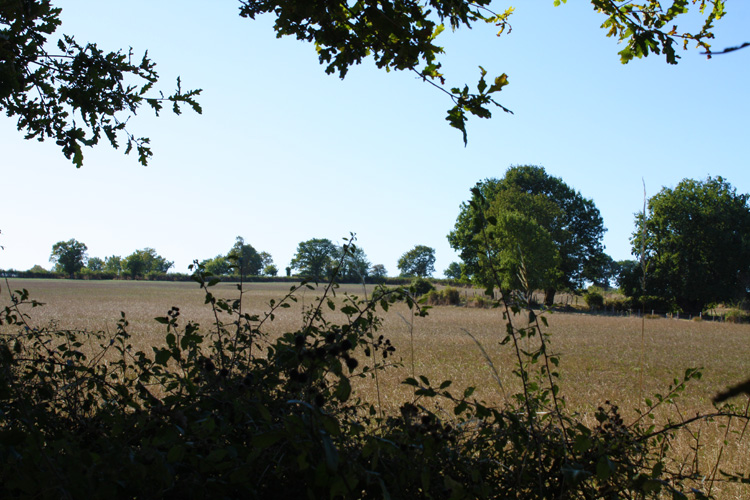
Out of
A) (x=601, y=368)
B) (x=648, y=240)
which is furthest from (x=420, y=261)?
(x=601, y=368)

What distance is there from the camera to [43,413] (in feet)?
7.28

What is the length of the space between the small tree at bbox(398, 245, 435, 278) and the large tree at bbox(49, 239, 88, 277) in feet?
202

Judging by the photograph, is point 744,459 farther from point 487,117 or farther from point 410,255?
point 410,255

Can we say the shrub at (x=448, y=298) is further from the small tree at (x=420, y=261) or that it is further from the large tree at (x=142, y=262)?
the large tree at (x=142, y=262)

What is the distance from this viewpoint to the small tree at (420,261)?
10581cm

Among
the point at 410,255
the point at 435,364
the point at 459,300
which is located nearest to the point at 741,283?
the point at 459,300

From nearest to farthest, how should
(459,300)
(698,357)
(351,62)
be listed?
(351,62) < (698,357) < (459,300)

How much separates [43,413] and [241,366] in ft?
2.72

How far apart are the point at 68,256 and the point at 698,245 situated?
100 m

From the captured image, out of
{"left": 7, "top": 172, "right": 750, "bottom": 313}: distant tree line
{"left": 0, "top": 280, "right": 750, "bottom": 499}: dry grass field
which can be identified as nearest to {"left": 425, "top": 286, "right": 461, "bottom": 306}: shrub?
{"left": 7, "top": 172, "right": 750, "bottom": 313}: distant tree line

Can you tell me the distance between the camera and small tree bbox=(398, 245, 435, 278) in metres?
106

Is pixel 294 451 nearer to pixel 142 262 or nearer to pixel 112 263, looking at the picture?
pixel 142 262

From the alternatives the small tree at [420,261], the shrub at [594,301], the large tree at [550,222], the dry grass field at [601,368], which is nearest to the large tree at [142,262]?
the small tree at [420,261]

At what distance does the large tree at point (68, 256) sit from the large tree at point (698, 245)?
303 feet
